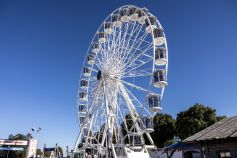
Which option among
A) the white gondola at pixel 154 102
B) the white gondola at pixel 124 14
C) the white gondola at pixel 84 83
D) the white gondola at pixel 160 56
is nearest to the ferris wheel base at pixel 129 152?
the white gondola at pixel 154 102

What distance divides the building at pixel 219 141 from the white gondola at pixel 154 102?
5555 millimetres

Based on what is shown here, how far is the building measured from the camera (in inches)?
791

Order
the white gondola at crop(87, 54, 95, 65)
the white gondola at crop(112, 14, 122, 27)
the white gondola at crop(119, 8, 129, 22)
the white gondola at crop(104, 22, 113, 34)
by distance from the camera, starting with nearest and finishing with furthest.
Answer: the white gondola at crop(119, 8, 129, 22) < the white gondola at crop(112, 14, 122, 27) < the white gondola at crop(104, 22, 113, 34) < the white gondola at crop(87, 54, 95, 65)

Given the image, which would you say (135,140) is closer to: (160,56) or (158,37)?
(160,56)

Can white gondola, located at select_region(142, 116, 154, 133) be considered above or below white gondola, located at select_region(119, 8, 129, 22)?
below

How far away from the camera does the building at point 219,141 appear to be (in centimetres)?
2009

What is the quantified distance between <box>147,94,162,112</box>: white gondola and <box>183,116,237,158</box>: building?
556 centimetres

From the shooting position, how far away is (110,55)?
36125mm

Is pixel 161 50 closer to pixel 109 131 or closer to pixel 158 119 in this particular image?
pixel 109 131

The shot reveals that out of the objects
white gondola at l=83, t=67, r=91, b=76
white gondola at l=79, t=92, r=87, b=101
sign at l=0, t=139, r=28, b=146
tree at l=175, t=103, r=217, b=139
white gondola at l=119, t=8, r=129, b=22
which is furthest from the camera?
sign at l=0, t=139, r=28, b=146

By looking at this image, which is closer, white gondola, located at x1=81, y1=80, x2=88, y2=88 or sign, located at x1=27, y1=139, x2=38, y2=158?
white gondola, located at x1=81, y1=80, x2=88, y2=88

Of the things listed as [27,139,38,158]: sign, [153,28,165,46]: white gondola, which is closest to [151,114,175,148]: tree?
[27,139,38,158]: sign

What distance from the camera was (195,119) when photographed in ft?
171

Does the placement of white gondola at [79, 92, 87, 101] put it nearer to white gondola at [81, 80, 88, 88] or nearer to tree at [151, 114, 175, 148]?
white gondola at [81, 80, 88, 88]
